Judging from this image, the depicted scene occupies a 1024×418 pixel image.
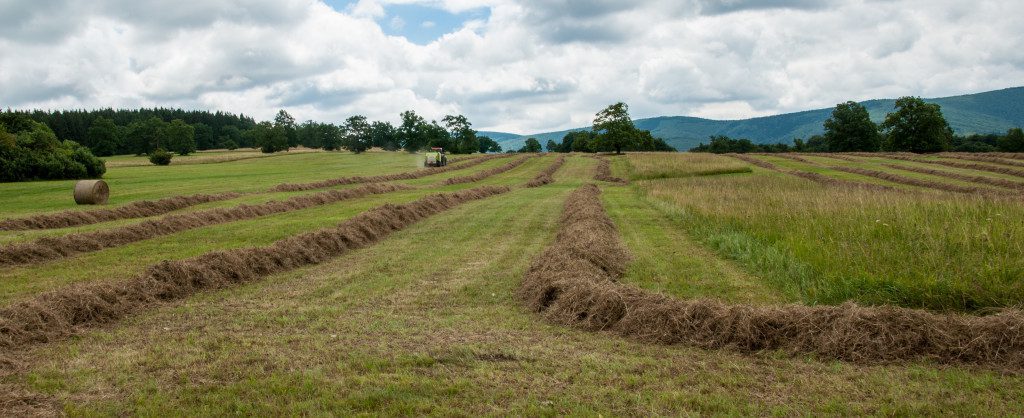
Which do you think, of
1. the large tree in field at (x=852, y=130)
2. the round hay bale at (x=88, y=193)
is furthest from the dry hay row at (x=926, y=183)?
the large tree in field at (x=852, y=130)

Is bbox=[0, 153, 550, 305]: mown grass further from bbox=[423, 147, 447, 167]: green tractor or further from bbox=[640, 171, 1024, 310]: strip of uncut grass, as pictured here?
bbox=[423, 147, 447, 167]: green tractor

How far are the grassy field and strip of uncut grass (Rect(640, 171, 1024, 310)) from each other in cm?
5

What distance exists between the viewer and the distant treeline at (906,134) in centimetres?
10331

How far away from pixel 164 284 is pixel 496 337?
666cm

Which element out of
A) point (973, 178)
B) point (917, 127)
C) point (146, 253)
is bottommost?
point (973, 178)

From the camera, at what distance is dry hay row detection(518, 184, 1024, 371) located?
7.13 metres

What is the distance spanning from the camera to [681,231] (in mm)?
19125

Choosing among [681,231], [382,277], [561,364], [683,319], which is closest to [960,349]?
[683,319]

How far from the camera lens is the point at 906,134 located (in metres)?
107

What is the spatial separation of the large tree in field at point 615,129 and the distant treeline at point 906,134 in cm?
4346

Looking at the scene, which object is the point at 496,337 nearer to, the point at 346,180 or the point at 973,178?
the point at 346,180

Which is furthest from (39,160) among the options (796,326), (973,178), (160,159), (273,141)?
(273,141)

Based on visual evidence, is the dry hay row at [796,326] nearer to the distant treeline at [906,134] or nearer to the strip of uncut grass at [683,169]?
the strip of uncut grass at [683,169]

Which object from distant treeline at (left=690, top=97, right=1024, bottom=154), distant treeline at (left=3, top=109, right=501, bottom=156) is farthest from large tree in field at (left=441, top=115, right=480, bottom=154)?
distant treeline at (left=690, top=97, right=1024, bottom=154)
